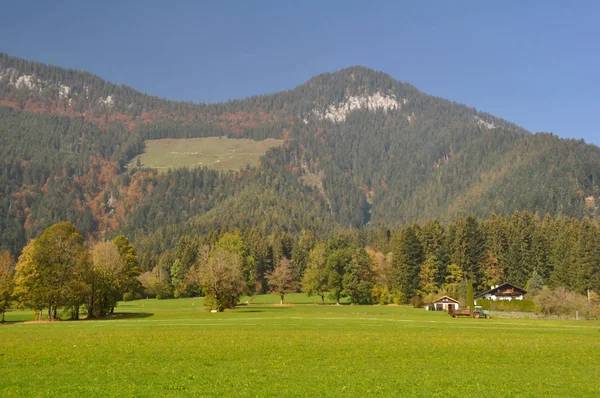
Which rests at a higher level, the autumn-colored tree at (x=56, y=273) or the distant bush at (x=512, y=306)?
the autumn-colored tree at (x=56, y=273)

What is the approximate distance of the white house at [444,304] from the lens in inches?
4038

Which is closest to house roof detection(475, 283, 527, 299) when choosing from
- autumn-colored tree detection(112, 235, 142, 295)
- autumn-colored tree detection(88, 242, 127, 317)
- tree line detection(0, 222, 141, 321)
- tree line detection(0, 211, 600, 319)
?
tree line detection(0, 211, 600, 319)

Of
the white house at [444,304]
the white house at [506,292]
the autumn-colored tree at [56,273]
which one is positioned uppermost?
the autumn-colored tree at [56,273]

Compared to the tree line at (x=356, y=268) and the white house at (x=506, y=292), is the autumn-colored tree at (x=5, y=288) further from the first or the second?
the white house at (x=506, y=292)

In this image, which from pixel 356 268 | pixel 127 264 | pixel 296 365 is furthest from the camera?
pixel 356 268

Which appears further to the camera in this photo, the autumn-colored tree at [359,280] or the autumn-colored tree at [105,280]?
the autumn-colored tree at [359,280]

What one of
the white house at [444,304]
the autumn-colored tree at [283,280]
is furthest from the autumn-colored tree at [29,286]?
the white house at [444,304]

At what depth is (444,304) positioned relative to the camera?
103m

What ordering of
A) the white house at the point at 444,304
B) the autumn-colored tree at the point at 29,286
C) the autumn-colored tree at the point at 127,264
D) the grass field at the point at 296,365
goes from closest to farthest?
1. the grass field at the point at 296,365
2. the autumn-colored tree at the point at 29,286
3. the autumn-colored tree at the point at 127,264
4. the white house at the point at 444,304

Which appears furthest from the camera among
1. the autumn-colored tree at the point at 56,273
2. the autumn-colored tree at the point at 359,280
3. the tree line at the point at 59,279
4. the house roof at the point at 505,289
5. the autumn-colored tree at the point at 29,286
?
the autumn-colored tree at the point at 359,280

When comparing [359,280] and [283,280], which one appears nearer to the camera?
[359,280]

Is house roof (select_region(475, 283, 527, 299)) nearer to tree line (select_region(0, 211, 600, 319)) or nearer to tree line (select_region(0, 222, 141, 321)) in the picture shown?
tree line (select_region(0, 211, 600, 319))

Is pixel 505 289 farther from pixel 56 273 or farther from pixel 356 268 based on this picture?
pixel 56 273

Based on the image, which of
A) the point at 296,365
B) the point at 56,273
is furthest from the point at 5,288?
the point at 296,365
